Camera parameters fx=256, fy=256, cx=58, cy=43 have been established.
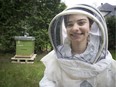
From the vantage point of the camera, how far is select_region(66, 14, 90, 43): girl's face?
3.99 ft

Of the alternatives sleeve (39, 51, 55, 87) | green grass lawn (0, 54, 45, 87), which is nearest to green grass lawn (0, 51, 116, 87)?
green grass lawn (0, 54, 45, 87)

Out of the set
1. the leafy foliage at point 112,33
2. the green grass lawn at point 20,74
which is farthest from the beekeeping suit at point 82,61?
the leafy foliage at point 112,33

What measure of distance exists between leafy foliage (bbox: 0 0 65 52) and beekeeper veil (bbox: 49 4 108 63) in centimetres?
165

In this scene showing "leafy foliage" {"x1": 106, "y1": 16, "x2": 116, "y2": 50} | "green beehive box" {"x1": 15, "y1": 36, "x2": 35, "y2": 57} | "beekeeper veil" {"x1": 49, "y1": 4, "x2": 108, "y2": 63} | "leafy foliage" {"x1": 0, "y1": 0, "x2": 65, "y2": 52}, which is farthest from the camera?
"leafy foliage" {"x1": 106, "y1": 16, "x2": 116, "y2": 50}

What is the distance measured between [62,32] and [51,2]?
5.78 feet

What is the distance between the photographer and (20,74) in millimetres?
2869

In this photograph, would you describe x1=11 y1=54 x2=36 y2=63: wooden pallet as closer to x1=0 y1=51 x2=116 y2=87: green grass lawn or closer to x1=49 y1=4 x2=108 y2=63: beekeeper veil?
x1=0 y1=51 x2=116 y2=87: green grass lawn

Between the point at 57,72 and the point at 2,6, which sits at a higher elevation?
the point at 2,6

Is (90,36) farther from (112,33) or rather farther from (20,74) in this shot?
(112,33)

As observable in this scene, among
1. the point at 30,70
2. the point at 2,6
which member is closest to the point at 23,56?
the point at 30,70

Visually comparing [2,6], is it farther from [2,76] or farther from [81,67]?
[81,67]

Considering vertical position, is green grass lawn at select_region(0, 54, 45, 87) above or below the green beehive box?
below

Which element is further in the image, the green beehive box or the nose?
the green beehive box

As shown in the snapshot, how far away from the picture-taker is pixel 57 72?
4.19 feet
